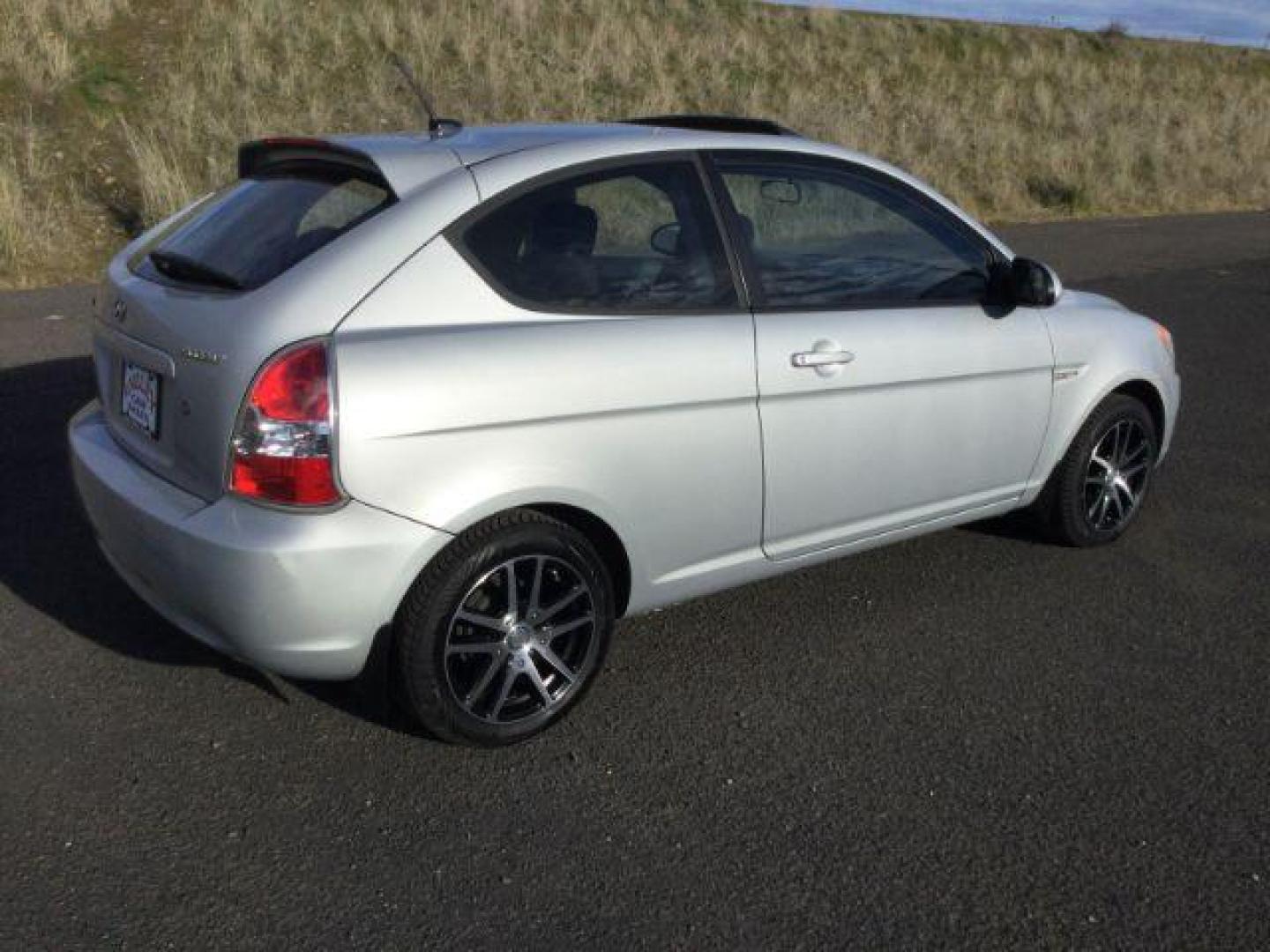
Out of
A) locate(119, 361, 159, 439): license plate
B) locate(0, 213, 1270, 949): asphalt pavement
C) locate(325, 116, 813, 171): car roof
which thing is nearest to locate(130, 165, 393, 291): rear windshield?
locate(325, 116, 813, 171): car roof

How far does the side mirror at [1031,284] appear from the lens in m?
4.43

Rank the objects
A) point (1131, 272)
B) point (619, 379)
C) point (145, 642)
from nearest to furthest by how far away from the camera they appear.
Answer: point (619, 379) < point (145, 642) < point (1131, 272)

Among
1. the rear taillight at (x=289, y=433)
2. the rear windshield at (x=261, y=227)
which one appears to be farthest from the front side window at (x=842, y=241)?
the rear taillight at (x=289, y=433)

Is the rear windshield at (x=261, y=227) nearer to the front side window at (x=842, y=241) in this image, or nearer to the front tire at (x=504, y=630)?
the front tire at (x=504, y=630)

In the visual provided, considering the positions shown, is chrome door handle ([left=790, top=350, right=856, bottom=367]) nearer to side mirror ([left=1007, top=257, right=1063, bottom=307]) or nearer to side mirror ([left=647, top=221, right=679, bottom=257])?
side mirror ([left=647, top=221, right=679, bottom=257])

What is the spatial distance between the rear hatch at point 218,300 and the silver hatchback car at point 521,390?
0.4 inches

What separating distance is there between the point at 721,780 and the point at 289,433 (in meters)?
1.46

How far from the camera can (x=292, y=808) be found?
3273mm

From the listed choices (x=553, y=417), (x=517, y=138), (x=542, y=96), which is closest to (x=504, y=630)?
(x=553, y=417)

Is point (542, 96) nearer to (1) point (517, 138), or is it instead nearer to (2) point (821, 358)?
(1) point (517, 138)

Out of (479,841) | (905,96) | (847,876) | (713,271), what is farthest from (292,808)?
(905,96)

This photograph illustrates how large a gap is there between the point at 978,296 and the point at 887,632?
1.24m

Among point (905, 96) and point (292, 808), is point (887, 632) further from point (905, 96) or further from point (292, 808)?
point (905, 96)

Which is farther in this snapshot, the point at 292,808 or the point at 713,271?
the point at 713,271
